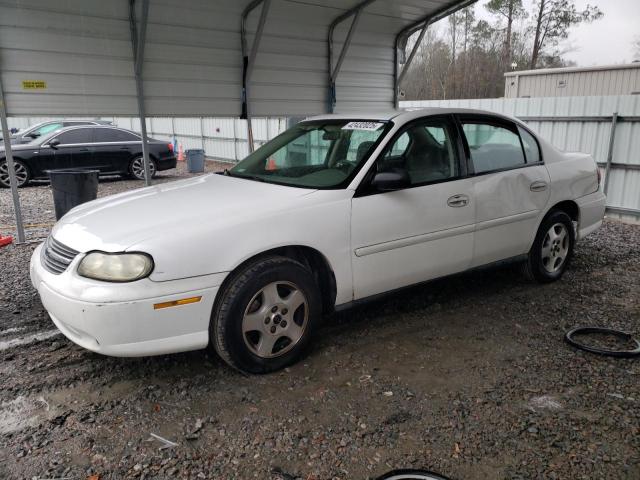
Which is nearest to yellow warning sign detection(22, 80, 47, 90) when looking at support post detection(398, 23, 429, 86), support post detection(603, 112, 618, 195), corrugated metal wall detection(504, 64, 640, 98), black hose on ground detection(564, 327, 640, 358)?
support post detection(398, 23, 429, 86)

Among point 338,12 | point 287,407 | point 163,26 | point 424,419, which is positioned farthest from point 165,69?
point 424,419

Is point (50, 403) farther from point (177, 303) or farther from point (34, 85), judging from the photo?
point (34, 85)

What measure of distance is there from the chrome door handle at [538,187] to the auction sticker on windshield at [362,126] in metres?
1.59

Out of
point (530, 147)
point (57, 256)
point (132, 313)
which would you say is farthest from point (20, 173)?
point (530, 147)

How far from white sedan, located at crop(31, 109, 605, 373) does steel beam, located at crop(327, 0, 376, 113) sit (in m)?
3.64

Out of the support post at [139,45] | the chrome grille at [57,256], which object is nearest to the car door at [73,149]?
the support post at [139,45]

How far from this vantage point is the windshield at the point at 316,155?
3.72 meters

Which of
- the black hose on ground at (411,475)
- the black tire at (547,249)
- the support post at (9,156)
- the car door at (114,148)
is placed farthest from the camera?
the car door at (114,148)

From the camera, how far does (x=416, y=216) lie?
377 centimetres

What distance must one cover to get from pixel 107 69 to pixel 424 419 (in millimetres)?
5512

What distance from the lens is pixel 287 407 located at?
296 cm

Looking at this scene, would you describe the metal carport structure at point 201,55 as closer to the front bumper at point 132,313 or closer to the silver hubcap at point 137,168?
the front bumper at point 132,313

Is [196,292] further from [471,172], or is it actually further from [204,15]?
[204,15]

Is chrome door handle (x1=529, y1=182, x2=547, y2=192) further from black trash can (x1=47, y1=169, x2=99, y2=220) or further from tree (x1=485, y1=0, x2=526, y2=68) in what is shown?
tree (x1=485, y1=0, x2=526, y2=68)
